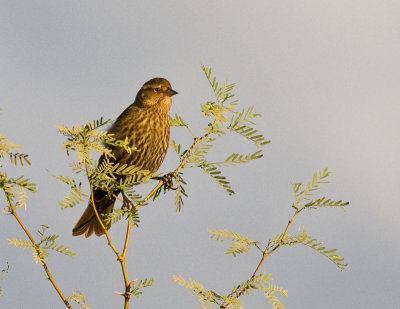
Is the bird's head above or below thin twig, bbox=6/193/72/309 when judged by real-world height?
above

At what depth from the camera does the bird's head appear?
24.2 ft

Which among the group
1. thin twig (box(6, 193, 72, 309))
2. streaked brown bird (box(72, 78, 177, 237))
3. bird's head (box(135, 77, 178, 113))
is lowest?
thin twig (box(6, 193, 72, 309))

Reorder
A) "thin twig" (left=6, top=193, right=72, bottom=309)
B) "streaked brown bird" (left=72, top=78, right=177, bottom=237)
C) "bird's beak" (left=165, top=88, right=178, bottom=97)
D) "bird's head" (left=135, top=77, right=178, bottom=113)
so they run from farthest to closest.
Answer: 1. "bird's beak" (left=165, top=88, right=178, bottom=97)
2. "bird's head" (left=135, top=77, right=178, bottom=113)
3. "streaked brown bird" (left=72, top=78, right=177, bottom=237)
4. "thin twig" (left=6, top=193, right=72, bottom=309)

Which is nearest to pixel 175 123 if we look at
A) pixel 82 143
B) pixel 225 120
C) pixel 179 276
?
pixel 225 120

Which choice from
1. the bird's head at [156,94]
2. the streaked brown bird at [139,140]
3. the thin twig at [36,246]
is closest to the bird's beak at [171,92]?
the bird's head at [156,94]

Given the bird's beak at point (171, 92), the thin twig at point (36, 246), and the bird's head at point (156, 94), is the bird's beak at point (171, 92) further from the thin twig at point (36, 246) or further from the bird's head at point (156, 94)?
the thin twig at point (36, 246)

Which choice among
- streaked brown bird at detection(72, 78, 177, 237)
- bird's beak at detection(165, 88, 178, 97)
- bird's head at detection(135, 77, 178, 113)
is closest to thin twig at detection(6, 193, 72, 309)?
streaked brown bird at detection(72, 78, 177, 237)

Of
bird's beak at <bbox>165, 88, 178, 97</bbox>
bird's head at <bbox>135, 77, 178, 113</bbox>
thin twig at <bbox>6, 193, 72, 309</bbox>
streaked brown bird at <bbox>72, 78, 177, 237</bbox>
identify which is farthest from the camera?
bird's beak at <bbox>165, 88, 178, 97</bbox>

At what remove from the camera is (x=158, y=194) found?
4.87m

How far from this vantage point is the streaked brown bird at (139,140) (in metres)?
6.79

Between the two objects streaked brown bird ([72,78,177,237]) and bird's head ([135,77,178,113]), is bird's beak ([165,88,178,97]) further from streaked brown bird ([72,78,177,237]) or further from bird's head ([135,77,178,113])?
streaked brown bird ([72,78,177,237])

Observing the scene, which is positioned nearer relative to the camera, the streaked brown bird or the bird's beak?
the streaked brown bird

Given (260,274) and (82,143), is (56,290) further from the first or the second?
(260,274)

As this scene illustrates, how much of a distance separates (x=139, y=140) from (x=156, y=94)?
921mm
